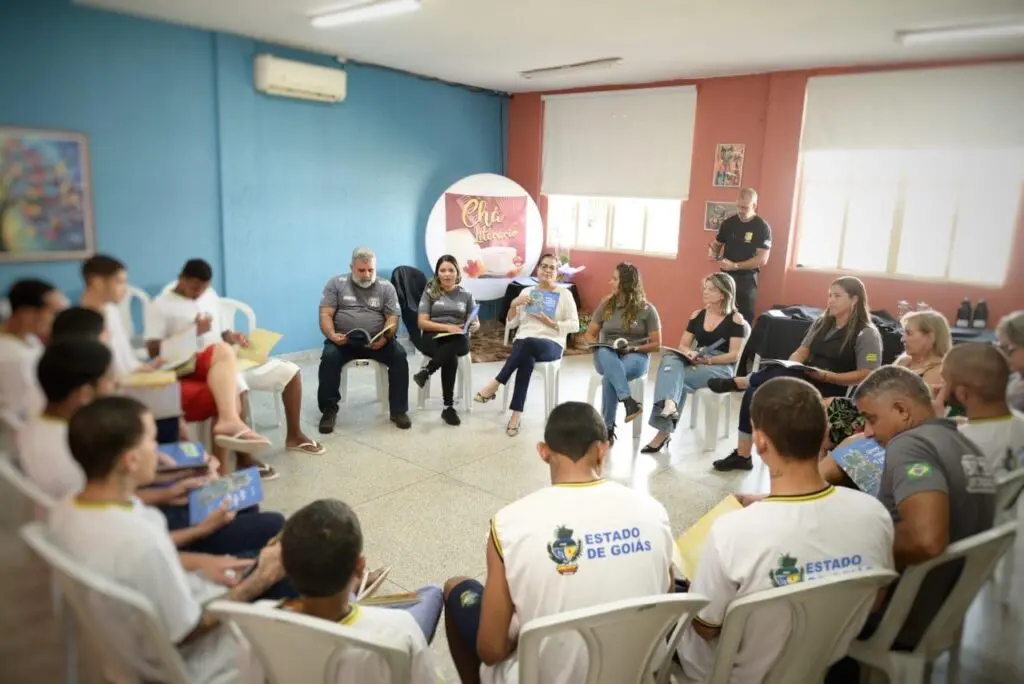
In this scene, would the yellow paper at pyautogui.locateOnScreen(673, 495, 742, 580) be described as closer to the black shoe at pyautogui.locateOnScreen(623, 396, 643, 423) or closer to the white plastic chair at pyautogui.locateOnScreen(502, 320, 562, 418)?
the black shoe at pyautogui.locateOnScreen(623, 396, 643, 423)

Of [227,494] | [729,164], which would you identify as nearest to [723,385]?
[729,164]

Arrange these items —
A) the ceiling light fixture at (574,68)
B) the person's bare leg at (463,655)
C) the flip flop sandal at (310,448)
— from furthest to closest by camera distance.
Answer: the ceiling light fixture at (574,68), the flip flop sandal at (310,448), the person's bare leg at (463,655)

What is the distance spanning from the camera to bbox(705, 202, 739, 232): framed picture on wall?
20.2ft

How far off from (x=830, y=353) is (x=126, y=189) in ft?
11.1

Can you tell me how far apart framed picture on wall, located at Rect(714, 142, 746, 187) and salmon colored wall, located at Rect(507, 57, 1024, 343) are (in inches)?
1.9

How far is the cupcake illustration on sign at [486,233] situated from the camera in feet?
22.4

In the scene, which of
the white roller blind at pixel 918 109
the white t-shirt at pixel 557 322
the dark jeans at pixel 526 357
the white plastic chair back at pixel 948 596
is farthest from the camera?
the white roller blind at pixel 918 109

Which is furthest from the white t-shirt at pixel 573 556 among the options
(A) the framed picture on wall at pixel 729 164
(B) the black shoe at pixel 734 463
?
(A) the framed picture on wall at pixel 729 164

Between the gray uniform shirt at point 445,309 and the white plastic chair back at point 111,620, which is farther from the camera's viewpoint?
the gray uniform shirt at point 445,309

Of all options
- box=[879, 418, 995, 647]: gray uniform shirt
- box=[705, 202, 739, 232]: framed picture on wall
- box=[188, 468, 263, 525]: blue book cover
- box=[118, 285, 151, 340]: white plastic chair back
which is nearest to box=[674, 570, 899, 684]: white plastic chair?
box=[879, 418, 995, 647]: gray uniform shirt

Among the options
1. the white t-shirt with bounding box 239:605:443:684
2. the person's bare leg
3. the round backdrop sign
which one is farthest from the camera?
the round backdrop sign

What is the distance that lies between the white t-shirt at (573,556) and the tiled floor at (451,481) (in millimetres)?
449

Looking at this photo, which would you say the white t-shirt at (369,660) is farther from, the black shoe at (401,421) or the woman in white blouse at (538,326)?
the woman in white blouse at (538,326)

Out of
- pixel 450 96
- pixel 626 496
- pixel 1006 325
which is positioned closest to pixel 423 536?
pixel 626 496
